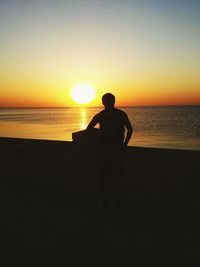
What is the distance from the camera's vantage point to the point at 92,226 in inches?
207

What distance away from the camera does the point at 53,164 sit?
7.83 meters

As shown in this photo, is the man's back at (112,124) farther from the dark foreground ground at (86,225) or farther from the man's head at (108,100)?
the dark foreground ground at (86,225)

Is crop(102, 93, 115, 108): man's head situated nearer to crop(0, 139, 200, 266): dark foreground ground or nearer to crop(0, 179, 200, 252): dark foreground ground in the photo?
crop(0, 139, 200, 266): dark foreground ground

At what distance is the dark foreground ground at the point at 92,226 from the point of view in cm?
429

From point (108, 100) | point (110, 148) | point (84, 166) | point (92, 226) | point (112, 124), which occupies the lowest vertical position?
point (92, 226)

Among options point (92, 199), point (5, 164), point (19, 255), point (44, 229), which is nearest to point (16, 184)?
point (5, 164)

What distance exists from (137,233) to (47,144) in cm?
356

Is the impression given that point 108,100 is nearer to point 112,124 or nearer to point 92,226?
point 112,124

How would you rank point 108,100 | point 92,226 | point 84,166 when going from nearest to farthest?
point 92,226, point 108,100, point 84,166

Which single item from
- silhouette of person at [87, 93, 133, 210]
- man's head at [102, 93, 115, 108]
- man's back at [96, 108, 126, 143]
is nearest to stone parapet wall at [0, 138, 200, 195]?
silhouette of person at [87, 93, 133, 210]

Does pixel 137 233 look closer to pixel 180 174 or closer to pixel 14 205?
pixel 180 174

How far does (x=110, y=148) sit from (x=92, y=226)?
4.85 feet

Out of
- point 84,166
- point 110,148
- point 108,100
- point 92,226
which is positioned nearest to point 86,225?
point 92,226

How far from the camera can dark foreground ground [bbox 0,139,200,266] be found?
4289 mm
